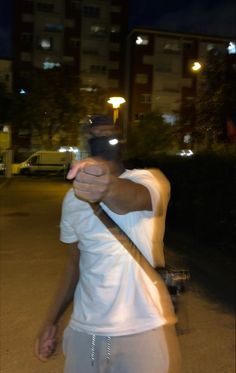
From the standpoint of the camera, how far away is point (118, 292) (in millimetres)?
2023

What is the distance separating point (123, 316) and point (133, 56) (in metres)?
61.9

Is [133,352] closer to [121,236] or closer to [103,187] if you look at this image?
[121,236]

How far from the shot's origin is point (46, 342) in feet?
7.55

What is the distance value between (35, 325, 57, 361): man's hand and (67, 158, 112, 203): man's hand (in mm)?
813

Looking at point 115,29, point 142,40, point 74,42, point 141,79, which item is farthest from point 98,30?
point 141,79

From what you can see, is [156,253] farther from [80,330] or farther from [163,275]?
[80,330]

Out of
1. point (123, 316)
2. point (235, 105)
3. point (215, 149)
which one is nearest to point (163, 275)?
point (123, 316)

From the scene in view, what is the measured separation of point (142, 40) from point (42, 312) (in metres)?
59.3

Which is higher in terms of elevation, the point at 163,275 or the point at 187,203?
the point at 163,275

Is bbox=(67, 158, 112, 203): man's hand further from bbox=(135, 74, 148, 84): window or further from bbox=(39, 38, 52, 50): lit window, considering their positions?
bbox=(39, 38, 52, 50): lit window

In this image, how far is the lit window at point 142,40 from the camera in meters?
61.9

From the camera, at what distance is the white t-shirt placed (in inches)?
79.6

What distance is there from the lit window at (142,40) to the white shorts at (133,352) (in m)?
62.1

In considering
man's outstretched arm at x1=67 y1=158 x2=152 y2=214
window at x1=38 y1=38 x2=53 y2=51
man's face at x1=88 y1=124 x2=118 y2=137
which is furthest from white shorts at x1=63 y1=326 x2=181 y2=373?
window at x1=38 y1=38 x2=53 y2=51
